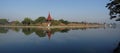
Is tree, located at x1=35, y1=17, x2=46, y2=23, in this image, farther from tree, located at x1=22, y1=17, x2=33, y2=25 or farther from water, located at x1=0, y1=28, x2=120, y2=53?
water, located at x1=0, y1=28, x2=120, y2=53

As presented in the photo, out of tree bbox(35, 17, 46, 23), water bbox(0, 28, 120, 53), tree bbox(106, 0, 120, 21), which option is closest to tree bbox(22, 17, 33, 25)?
tree bbox(35, 17, 46, 23)

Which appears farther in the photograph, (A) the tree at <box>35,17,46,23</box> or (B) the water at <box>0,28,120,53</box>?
(A) the tree at <box>35,17,46,23</box>

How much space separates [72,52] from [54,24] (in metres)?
65.8

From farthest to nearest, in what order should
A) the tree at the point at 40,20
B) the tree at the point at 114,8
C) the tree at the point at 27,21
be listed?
1. the tree at the point at 40,20
2. the tree at the point at 27,21
3. the tree at the point at 114,8

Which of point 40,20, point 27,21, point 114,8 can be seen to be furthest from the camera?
point 40,20

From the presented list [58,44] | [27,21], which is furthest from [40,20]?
[58,44]

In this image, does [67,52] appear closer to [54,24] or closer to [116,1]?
[116,1]

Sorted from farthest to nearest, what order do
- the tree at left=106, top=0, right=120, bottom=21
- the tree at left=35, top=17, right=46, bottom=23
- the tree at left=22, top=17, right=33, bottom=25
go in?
the tree at left=35, top=17, right=46, bottom=23 → the tree at left=22, top=17, right=33, bottom=25 → the tree at left=106, top=0, right=120, bottom=21

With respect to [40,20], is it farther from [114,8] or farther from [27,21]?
[114,8]

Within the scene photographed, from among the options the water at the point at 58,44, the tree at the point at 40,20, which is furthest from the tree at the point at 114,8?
the tree at the point at 40,20

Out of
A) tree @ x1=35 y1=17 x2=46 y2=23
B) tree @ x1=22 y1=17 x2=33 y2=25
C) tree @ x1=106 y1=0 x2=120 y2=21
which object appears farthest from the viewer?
tree @ x1=35 y1=17 x2=46 y2=23

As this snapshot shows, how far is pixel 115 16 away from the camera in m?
16.3

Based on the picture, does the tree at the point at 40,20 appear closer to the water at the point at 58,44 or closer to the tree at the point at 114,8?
the water at the point at 58,44

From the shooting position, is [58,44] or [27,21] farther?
[27,21]
